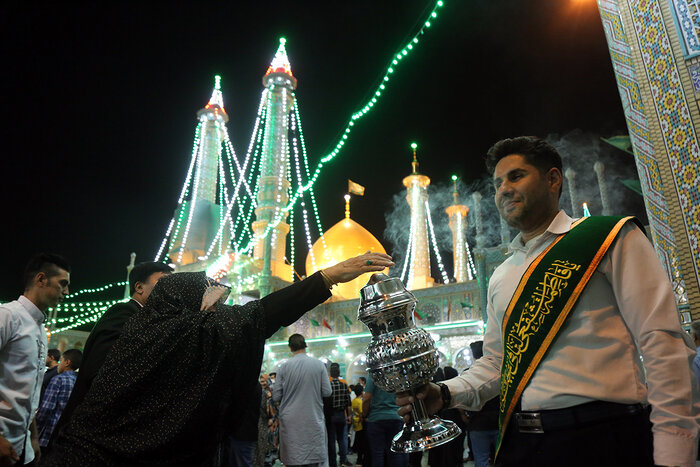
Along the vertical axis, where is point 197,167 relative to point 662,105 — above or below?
above

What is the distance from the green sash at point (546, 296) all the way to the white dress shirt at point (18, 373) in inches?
93.2

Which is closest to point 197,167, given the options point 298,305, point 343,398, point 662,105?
point 343,398

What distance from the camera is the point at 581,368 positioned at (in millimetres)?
1291

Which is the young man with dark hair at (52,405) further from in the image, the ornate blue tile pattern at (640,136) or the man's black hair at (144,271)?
the ornate blue tile pattern at (640,136)

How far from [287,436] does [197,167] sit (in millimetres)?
23216

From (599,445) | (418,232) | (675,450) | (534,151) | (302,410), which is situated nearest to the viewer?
(675,450)

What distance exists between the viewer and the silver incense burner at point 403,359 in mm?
1494

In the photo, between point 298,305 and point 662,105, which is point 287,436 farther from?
point 662,105

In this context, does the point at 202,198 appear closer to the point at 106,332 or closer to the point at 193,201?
the point at 193,201

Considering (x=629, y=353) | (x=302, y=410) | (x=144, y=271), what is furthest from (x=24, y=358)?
(x=629, y=353)

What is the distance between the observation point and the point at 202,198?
24250 millimetres

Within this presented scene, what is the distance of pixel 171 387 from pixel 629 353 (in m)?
1.42

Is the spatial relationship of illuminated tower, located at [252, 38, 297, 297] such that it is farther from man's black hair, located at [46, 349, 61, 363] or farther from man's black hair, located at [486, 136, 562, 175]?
man's black hair, located at [486, 136, 562, 175]

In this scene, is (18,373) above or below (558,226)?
below
